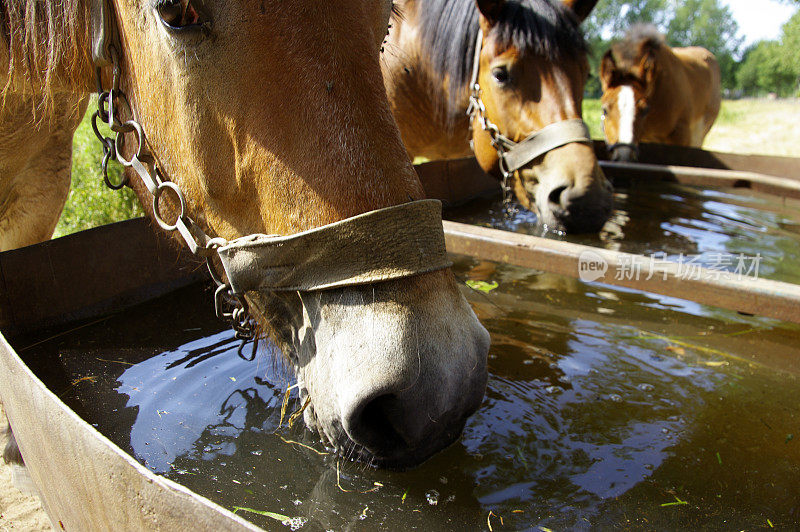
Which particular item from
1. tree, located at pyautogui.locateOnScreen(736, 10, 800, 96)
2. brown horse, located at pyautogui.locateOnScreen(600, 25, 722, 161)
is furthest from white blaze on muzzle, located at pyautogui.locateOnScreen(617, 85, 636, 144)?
tree, located at pyautogui.locateOnScreen(736, 10, 800, 96)

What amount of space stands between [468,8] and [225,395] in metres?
3.36

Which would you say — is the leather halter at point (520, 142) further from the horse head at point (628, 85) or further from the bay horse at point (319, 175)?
the horse head at point (628, 85)

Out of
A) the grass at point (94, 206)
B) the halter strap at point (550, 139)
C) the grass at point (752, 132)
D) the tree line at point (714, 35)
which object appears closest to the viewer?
the halter strap at point (550, 139)

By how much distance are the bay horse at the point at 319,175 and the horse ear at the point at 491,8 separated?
269 centimetres

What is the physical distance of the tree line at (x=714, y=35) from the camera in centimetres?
6178

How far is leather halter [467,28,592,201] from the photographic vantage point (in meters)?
3.78

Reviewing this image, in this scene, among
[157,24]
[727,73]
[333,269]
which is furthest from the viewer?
[727,73]

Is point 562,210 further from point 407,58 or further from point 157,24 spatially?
point 157,24

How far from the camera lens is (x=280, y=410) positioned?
2.12 metres

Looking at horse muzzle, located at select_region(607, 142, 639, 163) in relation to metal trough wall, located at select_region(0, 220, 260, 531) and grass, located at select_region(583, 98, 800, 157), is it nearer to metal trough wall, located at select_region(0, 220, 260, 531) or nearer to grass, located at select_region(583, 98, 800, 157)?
metal trough wall, located at select_region(0, 220, 260, 531)

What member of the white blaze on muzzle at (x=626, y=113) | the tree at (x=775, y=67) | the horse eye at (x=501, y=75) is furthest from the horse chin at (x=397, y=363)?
the tree at (x=775, y=67)

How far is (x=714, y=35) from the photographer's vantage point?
7844cm

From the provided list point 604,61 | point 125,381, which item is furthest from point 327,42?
point 604,61

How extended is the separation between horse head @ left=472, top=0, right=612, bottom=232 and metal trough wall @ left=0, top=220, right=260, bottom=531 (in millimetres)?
2319
